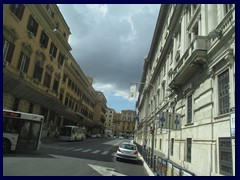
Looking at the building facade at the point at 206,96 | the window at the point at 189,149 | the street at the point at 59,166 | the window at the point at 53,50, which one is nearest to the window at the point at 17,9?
the window at the point at 53,50

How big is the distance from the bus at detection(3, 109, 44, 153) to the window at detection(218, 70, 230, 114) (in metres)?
10.8

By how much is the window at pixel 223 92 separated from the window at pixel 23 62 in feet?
31.9

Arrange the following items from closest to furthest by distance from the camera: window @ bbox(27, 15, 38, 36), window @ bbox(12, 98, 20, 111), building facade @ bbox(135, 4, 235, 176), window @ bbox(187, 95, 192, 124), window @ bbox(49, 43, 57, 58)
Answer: window @ bbox(27, 15, 38, 36) < building facade @ bbox(135, 4, 235, 176) < window @ bbox(49, 43, 57, 58) < window @ bbox(12, 98, 20, 111) < window @ bbox(187, 95, 192, 124)

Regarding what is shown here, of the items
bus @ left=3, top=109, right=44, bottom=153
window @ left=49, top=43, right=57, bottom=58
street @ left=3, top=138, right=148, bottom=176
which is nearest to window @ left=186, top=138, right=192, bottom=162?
street @ left=3, top=138, right=148, bottom=176

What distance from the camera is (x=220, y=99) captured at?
12.2 meters

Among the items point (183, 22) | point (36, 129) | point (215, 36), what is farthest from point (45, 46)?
point (183, 22)

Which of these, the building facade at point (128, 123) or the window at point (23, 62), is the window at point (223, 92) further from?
the building facade at point (128, 123)

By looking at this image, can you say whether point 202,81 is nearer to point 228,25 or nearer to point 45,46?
point 228,25

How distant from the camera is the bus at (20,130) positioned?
14430mm

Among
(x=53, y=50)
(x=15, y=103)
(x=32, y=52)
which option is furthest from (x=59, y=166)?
(x=53, y=50)

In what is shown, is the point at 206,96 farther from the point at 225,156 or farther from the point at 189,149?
the point at 189,149

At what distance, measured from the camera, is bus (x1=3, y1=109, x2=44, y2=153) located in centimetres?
1443

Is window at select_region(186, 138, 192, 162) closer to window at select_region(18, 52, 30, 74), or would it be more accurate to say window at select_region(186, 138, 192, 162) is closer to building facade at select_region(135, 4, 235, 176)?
building facade at select_region(135, 4, 235, 176)
